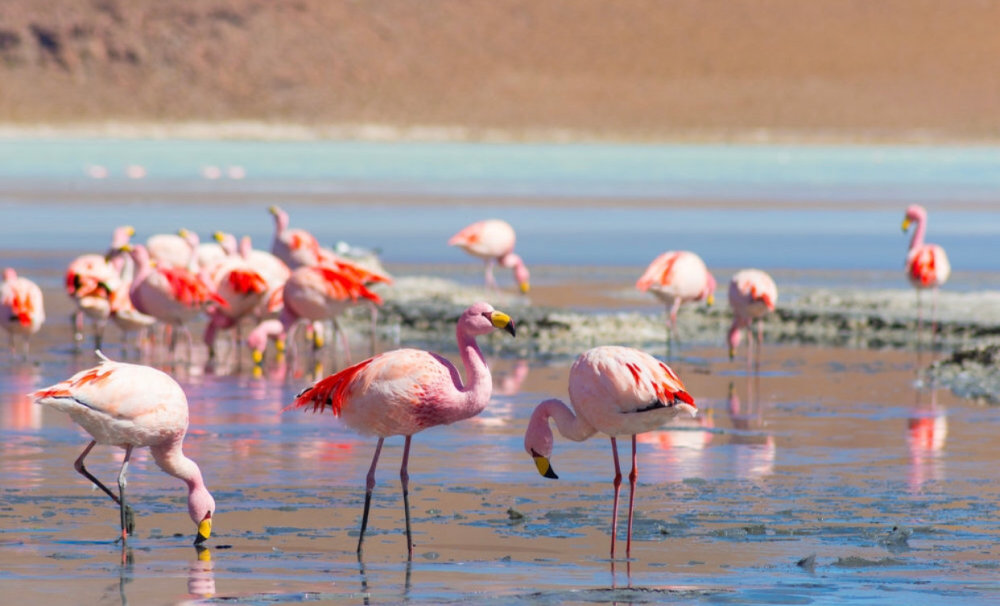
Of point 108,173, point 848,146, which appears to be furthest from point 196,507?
point 848,146

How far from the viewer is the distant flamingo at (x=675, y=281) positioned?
538 inches

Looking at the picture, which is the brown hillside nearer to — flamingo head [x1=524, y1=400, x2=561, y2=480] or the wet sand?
the wet sand

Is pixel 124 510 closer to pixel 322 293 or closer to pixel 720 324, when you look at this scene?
pixel 322 293

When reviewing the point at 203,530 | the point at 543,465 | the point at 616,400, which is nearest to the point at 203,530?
the point at 203,530

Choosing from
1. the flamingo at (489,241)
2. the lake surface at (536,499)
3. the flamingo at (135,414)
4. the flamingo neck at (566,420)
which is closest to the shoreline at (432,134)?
the flamingo at (489,241)

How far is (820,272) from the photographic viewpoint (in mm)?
20750

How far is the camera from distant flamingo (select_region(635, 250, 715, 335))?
13664 mm

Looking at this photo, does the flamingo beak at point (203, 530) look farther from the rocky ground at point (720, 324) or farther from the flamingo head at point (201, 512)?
the rocky ground at point (720, 324)

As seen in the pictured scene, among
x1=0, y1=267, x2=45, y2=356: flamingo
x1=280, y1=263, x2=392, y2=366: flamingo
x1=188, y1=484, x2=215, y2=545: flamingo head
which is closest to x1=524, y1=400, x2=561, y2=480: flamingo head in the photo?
x1=188, y1=484, x2=215, y2=545: flamingo head

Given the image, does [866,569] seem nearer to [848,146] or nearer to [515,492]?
[515,492]

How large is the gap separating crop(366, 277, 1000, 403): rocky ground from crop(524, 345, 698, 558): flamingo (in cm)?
579

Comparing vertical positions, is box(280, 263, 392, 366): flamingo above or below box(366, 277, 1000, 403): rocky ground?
above

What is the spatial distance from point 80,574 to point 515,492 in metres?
2.35

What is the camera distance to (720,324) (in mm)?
15531
